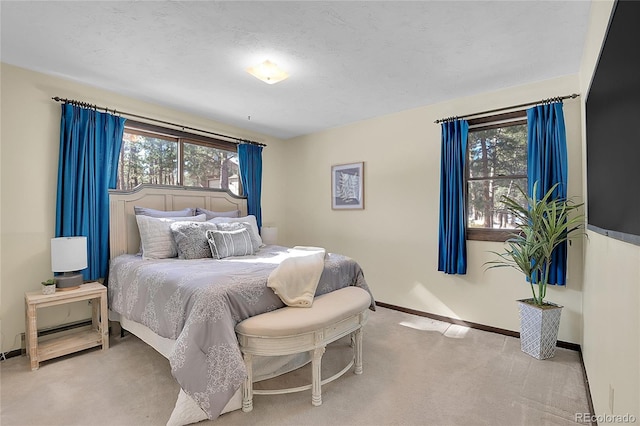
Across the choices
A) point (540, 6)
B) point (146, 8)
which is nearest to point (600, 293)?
point (540, 6)

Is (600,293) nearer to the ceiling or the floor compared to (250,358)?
nearer to the ceiling

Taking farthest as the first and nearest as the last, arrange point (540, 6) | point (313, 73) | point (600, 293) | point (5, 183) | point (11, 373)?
point (313, 73) < point (5, 183) < point (11, 373) < point (540, 6) < point (600, 293)

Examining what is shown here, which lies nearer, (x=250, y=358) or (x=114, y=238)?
(x=250, y=358)

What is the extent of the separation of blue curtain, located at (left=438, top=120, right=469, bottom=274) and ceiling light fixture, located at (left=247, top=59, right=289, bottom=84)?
1.90 m

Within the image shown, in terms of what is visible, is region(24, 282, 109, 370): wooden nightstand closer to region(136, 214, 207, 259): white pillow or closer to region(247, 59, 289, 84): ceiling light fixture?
region(136, 214, 207, 259): white pillow

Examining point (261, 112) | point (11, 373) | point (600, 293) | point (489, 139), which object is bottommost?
point (11, 373)

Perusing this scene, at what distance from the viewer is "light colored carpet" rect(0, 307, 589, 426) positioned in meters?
1.81

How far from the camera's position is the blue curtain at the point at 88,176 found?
9.21 feet

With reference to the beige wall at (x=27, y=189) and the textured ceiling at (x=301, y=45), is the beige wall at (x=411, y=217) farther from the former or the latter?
the beige wall at (x=27, y=189)

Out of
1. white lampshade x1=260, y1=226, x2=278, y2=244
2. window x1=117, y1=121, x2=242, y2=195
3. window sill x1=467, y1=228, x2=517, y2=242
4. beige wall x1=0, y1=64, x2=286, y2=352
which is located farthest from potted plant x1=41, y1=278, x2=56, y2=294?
window sill x1=467, y1=228, x2=517, y2=242

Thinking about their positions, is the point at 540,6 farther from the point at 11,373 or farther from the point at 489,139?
the point at 11,373

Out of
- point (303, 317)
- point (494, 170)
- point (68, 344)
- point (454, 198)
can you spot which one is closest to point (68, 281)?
point (68, 344)

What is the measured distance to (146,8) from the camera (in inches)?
73.6

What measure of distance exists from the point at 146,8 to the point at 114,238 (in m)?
2.21
